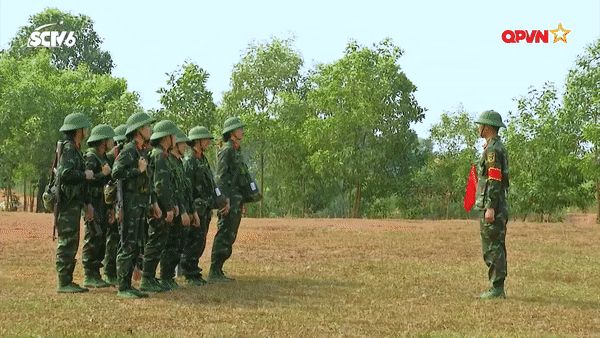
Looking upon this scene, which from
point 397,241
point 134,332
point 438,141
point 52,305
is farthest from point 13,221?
point 438,141

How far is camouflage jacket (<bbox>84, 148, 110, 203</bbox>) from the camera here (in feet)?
39.4

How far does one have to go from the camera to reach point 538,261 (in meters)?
17.8

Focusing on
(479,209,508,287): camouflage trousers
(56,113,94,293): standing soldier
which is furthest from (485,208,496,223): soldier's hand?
(56,113,94,293): standing soldier

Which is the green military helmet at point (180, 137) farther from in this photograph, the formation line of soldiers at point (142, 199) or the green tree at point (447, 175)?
the green tree at point (447, 175)

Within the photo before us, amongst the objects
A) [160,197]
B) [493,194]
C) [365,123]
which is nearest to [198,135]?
[160,197]

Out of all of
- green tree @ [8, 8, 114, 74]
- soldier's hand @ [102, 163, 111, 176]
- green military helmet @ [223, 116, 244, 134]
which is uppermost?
green tree @ [8, 8, 114, 74]

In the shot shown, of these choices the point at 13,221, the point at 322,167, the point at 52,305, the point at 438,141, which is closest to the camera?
the point at 52,305

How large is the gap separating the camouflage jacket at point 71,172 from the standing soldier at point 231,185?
244 cm

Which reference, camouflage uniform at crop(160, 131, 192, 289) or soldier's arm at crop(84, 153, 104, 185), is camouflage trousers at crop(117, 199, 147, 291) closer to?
soldier's arm at crop(84, 153, 104, 185)

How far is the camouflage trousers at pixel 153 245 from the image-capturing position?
40.0 ft

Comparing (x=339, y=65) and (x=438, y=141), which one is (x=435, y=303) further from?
(x=438, y=141)

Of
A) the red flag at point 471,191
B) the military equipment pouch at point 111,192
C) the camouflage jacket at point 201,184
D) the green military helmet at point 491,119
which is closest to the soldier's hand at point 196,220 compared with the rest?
the camouflage jacket at point 201,184

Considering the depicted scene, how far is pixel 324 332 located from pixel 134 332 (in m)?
1.91

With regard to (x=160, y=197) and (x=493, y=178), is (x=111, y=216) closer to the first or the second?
(x=160, y=197)
